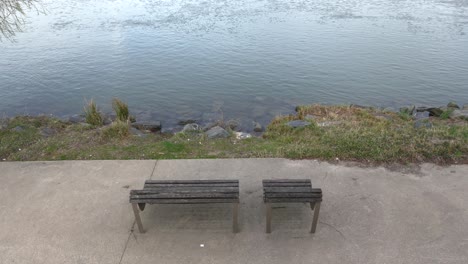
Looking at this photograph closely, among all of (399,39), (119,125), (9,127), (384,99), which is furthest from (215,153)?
(399,39)

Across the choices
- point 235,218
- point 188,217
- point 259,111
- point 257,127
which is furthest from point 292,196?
point 259,111

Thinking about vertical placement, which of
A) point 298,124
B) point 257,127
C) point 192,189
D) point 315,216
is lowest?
point 257,127

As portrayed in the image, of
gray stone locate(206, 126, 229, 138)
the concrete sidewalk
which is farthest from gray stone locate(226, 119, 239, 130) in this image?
the concrete sidewalk

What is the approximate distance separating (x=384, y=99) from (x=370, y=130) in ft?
23.4

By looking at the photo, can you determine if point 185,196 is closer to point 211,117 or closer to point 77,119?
point 211,117

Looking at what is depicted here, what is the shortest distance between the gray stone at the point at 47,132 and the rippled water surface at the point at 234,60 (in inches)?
142

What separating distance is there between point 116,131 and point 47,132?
2.12 meters

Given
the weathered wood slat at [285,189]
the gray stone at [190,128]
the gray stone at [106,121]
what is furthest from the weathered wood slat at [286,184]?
the gray stone at [106,121]

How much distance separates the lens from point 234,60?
17625 mm

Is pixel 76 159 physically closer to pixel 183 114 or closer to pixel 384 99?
pixel 183 114

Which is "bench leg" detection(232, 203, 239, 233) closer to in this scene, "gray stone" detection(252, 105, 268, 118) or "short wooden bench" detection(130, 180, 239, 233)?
"short wooden bench" detection(130, 180, 239, 233)

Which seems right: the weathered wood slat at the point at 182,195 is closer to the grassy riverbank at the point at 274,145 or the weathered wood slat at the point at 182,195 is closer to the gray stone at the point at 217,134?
the grassy riverbank at the point at 274,145

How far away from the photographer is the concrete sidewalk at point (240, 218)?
4852 mm

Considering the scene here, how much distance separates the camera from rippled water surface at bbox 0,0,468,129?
14.5 meters
